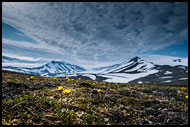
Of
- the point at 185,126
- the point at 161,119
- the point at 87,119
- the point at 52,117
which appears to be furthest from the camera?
the point at 161,119

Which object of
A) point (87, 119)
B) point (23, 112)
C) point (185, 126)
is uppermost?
point (23, 112)

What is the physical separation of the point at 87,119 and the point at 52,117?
1493 millimetres

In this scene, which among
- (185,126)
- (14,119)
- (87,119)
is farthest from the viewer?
(185,126)

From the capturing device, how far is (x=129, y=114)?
19.9ft

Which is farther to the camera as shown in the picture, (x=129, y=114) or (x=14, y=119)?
(x=129, y=114)

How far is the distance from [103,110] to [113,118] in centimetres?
81

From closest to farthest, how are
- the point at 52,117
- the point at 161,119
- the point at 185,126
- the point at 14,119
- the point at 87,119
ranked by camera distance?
the point at 14,119 < the point at 52,117 < the point at 87,119 < the point at 185,126 < the point at 161,119

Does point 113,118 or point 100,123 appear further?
point 113,118

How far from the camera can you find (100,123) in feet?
15.9

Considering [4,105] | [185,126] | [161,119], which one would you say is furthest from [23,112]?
[185,126]

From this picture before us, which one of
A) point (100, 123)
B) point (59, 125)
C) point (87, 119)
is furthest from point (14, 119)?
point (100, 123)

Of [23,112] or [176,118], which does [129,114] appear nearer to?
[176,118]

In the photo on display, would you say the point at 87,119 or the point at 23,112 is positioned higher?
the point at 23,112

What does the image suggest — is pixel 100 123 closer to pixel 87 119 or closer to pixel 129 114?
pixel 87 119
